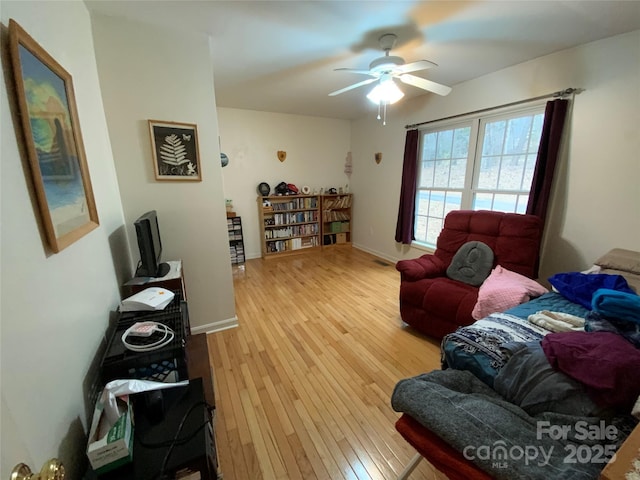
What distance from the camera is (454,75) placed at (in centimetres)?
271

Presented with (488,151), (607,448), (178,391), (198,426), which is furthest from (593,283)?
(178,391)

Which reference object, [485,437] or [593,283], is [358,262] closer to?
[593,283]

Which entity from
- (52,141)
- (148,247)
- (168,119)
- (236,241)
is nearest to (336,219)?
(236,241)

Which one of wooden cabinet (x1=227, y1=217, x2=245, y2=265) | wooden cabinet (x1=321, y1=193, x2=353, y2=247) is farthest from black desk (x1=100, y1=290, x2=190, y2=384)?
wooden cabinet (x1=321, y1=193, x2=353, y2=247)

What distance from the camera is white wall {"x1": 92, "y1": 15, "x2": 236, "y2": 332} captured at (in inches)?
67.7

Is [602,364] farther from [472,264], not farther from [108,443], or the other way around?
[108,443]

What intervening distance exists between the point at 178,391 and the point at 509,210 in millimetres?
3236

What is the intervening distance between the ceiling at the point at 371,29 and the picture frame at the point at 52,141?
915 mm

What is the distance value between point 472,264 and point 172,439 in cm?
233

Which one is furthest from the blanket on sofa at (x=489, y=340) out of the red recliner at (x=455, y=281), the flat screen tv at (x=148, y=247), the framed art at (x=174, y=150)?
the framed art at (x=174, y=150)

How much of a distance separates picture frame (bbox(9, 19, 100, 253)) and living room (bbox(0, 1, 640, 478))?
3 cm

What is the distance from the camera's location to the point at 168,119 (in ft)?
6.16

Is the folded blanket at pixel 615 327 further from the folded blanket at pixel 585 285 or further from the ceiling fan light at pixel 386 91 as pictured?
the ceiling fan light at pixel 386 91

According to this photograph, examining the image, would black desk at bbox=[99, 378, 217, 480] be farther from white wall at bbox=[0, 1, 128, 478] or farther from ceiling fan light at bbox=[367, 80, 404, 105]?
ceiling fan light at bbox=[367, 80, 404, 105]
